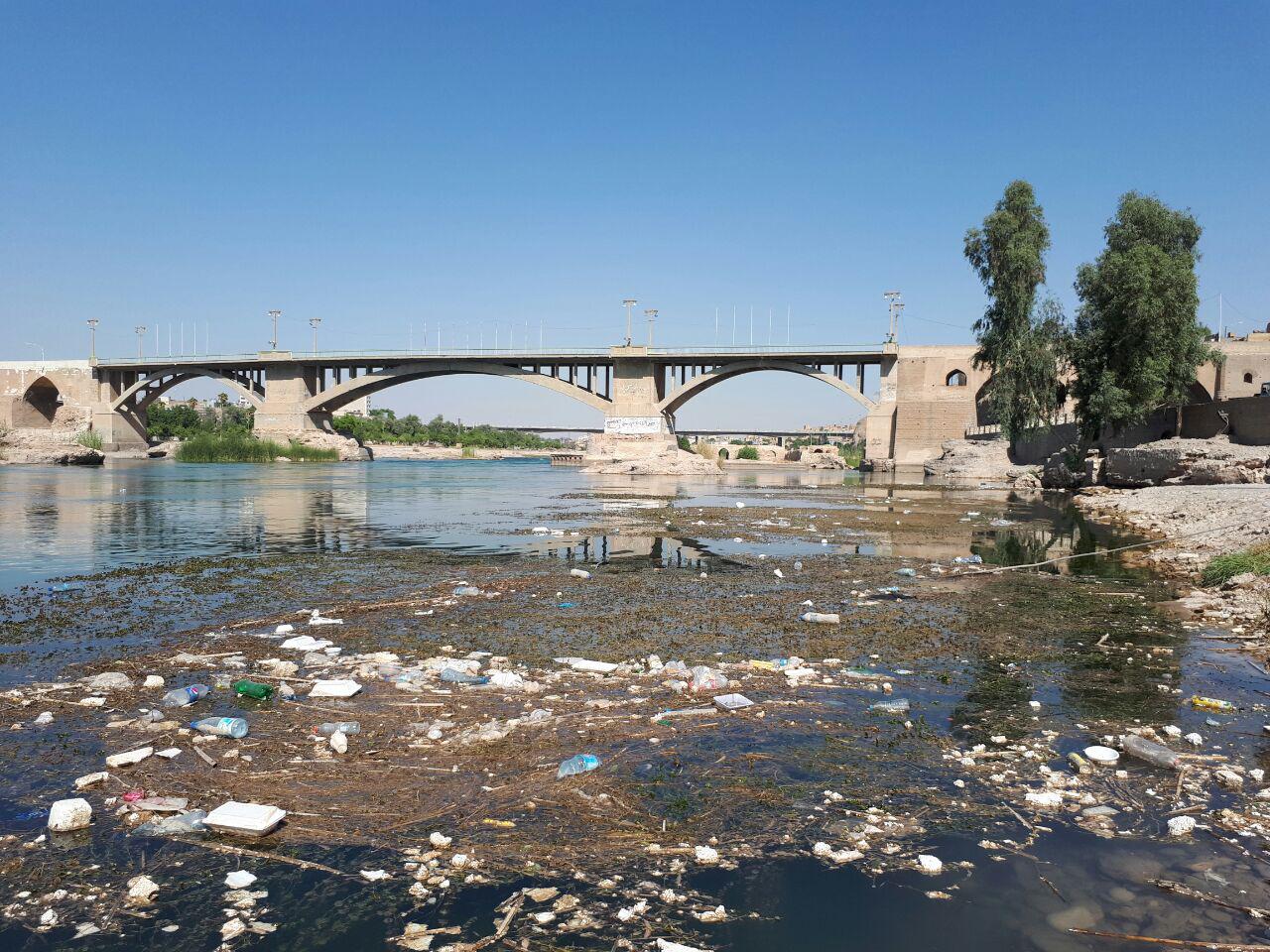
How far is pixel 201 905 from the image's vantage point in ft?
9.91

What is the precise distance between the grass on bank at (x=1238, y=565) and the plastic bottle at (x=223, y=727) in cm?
1101

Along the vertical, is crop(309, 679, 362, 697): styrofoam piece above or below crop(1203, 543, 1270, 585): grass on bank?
below

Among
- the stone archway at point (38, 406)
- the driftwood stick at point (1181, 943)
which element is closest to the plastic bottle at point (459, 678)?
the driftwood stick at point (1181, 943)

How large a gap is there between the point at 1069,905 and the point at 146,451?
108 meters

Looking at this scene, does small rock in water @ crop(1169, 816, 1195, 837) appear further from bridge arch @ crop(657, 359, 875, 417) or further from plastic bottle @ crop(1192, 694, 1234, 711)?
bridge arch @ crop(657, 359, 875, 417)

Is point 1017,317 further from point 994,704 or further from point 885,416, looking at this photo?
point 994,704

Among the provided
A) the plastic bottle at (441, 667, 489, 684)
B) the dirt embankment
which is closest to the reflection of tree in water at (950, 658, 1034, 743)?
the dirt embankment

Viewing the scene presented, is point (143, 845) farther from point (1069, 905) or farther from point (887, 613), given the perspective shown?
point (887, 613)

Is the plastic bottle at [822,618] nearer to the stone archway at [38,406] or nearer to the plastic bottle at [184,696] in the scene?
the plastic bottle at [184,696]

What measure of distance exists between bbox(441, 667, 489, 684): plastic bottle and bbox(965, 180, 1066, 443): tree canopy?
38787mm

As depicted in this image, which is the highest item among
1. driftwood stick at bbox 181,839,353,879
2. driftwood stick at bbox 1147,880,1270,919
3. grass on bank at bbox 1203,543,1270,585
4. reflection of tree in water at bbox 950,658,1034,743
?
grass on bank at bbox 1203,543,1270,585

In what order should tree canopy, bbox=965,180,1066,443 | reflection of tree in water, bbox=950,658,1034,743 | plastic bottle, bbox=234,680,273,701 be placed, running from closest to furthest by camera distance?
1. reflection of tree in water, bbox=950,658,1034,743
2. plastic bottle, bbox=234,680,273,701
3. tree canopy, bbox=965,180,1066,443

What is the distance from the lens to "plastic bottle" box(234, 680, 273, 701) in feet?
17.9

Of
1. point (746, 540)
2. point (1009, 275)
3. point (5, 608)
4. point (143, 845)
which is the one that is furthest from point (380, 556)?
point (1009, 275)
